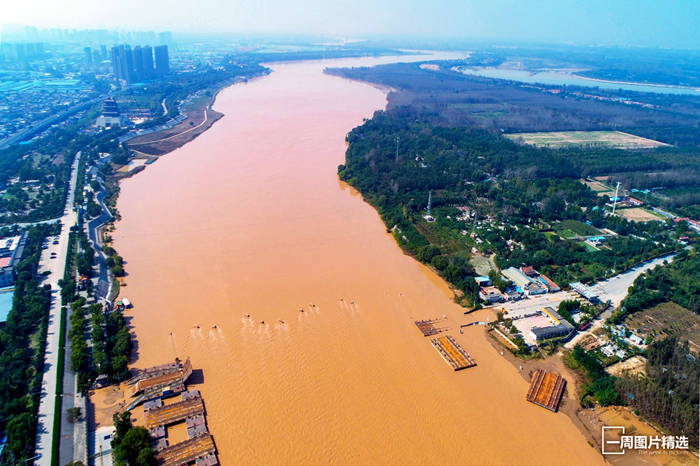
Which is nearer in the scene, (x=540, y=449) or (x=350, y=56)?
(x=540, y=449)

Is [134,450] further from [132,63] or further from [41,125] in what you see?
[132,63]

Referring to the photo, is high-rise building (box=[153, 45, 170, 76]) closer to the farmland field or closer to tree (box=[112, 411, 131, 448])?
the farmland field

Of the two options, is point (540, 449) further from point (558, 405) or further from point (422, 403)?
point (422, 403)

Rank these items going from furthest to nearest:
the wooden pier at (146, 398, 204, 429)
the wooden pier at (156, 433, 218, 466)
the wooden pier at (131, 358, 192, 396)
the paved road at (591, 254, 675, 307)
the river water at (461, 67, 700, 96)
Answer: the river water at (461, 67, 700, 96)
the paved road at (591, 254, 675, 307)
the wooden pier at (131, 358, 192, 396)
the wooden pier at (146, 398, 204, 429)
the wooden pier at (156, 433, 218, 466)

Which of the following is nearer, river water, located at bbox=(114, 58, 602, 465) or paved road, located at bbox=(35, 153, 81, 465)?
paved road, located at bbox=(35, 153, 81, 465)

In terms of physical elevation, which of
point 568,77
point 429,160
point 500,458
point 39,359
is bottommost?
point 500,458

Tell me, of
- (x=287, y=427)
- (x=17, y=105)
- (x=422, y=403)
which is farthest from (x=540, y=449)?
(x=17, y=105)

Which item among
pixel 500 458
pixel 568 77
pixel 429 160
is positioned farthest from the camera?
pixel 568 77

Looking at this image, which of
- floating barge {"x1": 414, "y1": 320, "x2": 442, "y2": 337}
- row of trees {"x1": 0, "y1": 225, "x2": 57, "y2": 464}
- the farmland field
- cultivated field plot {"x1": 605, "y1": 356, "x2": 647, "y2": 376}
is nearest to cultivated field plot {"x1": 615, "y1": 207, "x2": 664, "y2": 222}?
the farmland field

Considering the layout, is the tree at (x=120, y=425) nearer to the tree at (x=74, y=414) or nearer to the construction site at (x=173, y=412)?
the construction site at (x=173, y=412)
